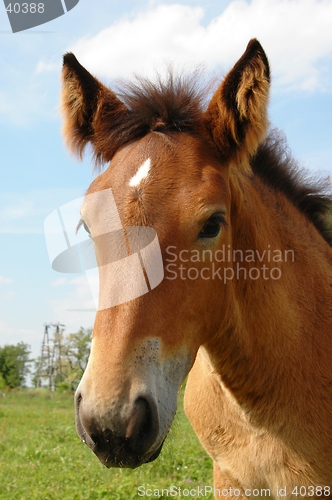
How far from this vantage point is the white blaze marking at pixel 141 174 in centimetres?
276

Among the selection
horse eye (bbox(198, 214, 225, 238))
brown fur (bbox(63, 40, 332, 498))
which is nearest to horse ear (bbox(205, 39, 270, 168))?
brown fur (bbox(63, 40, 332, 498))

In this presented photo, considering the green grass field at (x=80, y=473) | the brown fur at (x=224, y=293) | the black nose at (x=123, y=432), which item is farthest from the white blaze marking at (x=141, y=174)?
the green grass field at (x=80, y=473)

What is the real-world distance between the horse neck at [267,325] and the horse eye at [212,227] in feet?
1.34

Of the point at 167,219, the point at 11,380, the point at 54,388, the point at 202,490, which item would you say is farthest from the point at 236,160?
the point at 11,380

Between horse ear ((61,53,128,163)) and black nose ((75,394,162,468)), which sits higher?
horse ear ((61,53,128,163))

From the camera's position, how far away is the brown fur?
254cm

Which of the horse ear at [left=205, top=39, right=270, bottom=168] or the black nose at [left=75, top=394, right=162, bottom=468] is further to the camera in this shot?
the horse ear at [left=205, top=39, right=270, bottom=168]

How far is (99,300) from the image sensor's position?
260cm

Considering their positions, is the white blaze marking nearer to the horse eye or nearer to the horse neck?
the horse eye

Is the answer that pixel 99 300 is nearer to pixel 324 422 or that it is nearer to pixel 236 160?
pixel 236 160

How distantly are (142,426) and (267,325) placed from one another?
4.39 feet

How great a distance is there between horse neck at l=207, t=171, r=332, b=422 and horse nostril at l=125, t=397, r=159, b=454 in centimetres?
97

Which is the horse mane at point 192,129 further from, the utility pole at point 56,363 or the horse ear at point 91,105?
the utility pole at point 56,363

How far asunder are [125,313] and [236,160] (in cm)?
138
